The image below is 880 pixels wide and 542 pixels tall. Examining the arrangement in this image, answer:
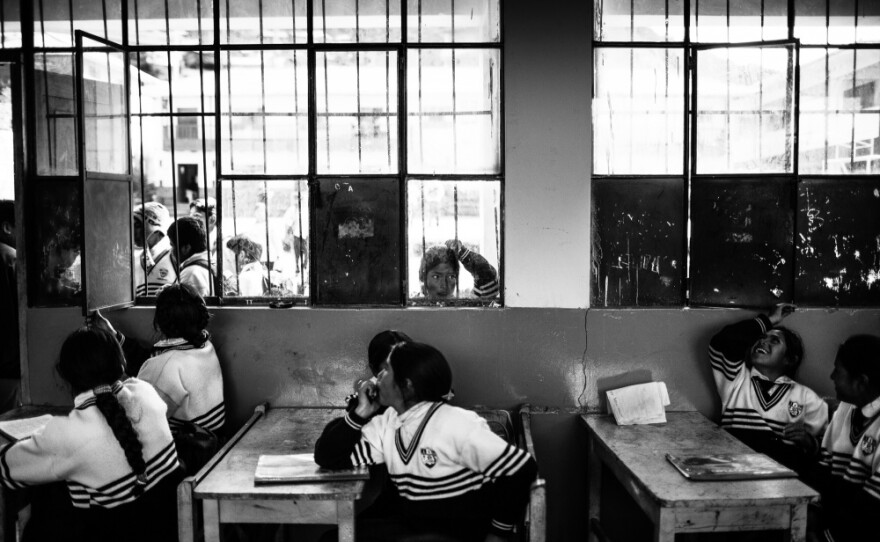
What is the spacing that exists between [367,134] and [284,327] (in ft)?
3.61

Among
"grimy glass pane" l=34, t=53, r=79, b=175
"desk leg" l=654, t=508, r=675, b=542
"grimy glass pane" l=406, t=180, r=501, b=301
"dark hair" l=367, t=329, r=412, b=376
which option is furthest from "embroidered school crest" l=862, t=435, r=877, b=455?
"grimy glass pane" l=34, t=53, r=79, b=175

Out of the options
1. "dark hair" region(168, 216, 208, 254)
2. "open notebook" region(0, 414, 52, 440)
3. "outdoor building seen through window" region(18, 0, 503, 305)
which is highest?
"outdoor building seen through window" region(18, 0, 503, 305)

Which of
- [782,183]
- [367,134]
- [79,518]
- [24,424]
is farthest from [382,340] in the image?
[782,183]

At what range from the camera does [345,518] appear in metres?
2.62

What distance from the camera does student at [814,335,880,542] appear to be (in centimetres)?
269

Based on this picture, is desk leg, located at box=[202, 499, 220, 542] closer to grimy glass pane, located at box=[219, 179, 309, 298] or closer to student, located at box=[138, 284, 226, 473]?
student, located at box=[138, 284, 226, 473]

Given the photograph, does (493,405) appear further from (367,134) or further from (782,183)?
(782,183)

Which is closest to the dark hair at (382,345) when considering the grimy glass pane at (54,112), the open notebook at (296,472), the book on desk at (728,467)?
the open notebook at (296,472)

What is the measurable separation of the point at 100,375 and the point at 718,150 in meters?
3.08

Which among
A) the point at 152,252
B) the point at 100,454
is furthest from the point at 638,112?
the point at 152,252

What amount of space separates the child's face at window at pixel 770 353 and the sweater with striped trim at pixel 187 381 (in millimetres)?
2581

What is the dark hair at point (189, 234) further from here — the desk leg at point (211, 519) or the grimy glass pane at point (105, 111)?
the desk leg at point (211, 519)

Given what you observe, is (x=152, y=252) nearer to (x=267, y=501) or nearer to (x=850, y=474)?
(x=267, y=501)

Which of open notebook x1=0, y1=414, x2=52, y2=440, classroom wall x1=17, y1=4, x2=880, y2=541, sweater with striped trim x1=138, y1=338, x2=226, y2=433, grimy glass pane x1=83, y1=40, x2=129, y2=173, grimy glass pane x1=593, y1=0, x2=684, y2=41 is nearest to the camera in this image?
open notebook x1=0, y1=414, x2=52, y2=440
